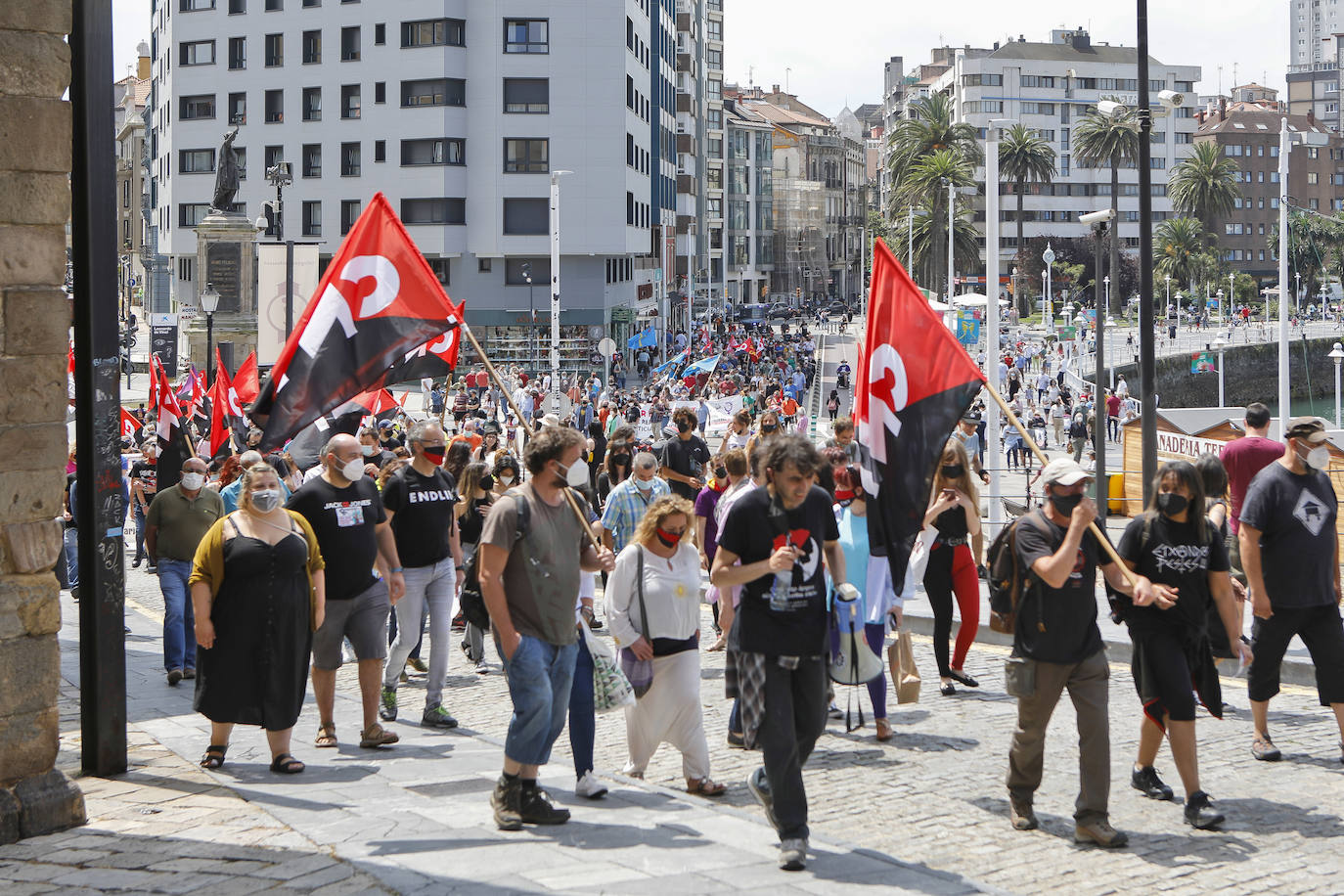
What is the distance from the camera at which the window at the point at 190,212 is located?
224ft

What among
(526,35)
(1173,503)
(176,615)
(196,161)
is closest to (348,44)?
(526,35)

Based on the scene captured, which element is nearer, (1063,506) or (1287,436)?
(1063,506)

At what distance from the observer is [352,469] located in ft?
27.6

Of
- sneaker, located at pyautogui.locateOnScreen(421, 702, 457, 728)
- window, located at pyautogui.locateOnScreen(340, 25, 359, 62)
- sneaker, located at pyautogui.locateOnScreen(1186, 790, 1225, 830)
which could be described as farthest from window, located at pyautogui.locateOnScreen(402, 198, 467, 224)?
sneaker, located at pyautogui.locateOnScreen(1186, 790, 1225, 830)

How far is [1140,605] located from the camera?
7.30m

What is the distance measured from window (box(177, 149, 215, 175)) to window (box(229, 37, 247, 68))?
373cm

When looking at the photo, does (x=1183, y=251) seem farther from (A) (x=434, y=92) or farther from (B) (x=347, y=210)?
(B) (x=347, y=210)

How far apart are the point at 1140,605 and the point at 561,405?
28.4 metres

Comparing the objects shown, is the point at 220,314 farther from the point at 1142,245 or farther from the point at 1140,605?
the point at 1140,605

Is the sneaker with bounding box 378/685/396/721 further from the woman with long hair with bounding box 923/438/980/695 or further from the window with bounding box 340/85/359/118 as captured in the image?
the window with bounding box 340/85/359/118

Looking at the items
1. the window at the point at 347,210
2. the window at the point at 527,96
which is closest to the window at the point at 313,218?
the window at the point at 347,210

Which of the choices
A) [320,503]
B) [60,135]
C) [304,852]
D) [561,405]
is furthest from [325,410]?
[561,405]

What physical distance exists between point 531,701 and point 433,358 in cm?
378

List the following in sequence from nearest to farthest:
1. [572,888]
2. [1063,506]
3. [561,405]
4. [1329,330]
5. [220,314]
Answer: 1. [572,888]
2. [1063,506]
3. [561,405]
4. [220,314]
5. [1329,330]
